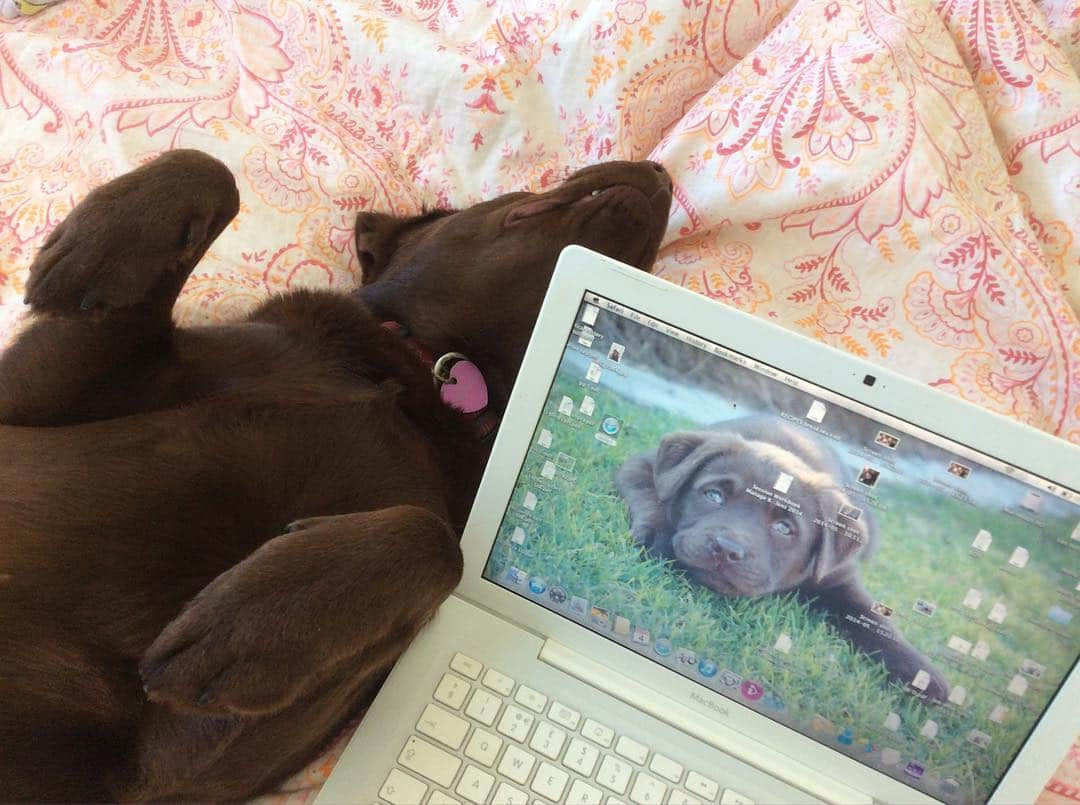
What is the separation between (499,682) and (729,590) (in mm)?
254

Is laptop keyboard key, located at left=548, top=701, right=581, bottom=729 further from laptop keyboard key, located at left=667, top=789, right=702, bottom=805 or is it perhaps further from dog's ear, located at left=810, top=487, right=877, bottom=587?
dog's ear, located at left=810, top=487, right=877, bottom=587

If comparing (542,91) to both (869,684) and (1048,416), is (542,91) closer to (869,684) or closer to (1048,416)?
(1048,416)

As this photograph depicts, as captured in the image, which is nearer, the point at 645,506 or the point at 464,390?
the point at 645,506

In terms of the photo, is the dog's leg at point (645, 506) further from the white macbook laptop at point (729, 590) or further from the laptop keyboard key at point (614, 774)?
the laptop keyboard key at point (614, 774)

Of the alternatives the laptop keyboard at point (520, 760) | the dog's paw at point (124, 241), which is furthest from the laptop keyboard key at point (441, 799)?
the dog's paw at point (124, 241)

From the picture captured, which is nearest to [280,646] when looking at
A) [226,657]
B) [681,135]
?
[226,657]

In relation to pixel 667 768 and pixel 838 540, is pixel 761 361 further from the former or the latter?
pixel 667 768

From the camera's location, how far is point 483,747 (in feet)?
2.74

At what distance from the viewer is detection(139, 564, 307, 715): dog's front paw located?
0.70 meters

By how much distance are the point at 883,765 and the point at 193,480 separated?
729mm

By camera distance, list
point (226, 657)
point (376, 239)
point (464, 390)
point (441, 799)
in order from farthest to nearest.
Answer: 1. point (376, 239)
2. point (464, 390)
3. point (441, 799)
4. point (226, 657)

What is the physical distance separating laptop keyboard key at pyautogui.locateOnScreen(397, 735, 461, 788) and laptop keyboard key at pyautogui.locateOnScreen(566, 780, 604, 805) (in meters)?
0.11

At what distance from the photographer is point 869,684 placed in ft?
2.63

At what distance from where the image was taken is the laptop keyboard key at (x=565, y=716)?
0.85 m
